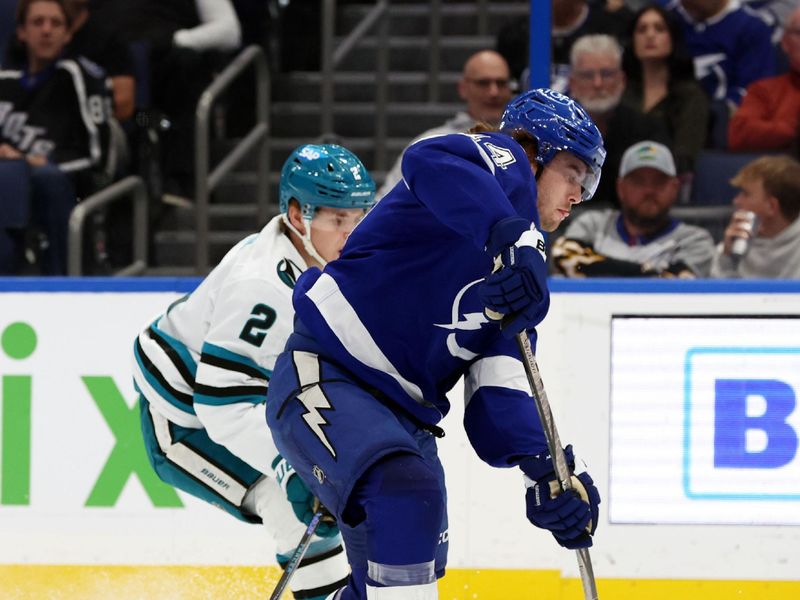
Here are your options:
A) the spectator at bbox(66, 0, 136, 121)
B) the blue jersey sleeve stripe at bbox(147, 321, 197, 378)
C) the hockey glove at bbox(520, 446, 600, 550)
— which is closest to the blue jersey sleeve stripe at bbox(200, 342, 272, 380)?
the blue jersey sleeve stripe at bbox(147, 321, 197, 378)

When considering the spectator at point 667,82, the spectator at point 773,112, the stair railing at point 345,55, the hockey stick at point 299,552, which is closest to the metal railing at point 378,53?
the stair railing at point 345,55

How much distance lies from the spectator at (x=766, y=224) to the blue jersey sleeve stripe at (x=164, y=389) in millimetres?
1697

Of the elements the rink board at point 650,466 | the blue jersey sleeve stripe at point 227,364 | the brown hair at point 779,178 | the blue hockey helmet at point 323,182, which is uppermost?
the blue hockey helmet at point 323,182

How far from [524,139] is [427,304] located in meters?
0.37

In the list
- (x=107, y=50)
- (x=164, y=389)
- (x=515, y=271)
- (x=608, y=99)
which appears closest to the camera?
(x=515, y=271)

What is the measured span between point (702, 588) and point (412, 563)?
5.48ft

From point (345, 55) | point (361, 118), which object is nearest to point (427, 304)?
point (361, 118)

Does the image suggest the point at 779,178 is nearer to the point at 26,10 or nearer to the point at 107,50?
the point at 107,50

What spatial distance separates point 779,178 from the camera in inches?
172

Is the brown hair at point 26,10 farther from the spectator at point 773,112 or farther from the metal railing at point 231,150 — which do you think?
the spectator at point 773,112

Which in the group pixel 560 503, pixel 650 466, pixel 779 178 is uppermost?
pixel 779 178

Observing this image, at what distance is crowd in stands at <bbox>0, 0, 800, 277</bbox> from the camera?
430 centimetres

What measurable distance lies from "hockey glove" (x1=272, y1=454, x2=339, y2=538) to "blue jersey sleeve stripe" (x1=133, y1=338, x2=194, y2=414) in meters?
0.33

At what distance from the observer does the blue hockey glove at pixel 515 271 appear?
226 cm
